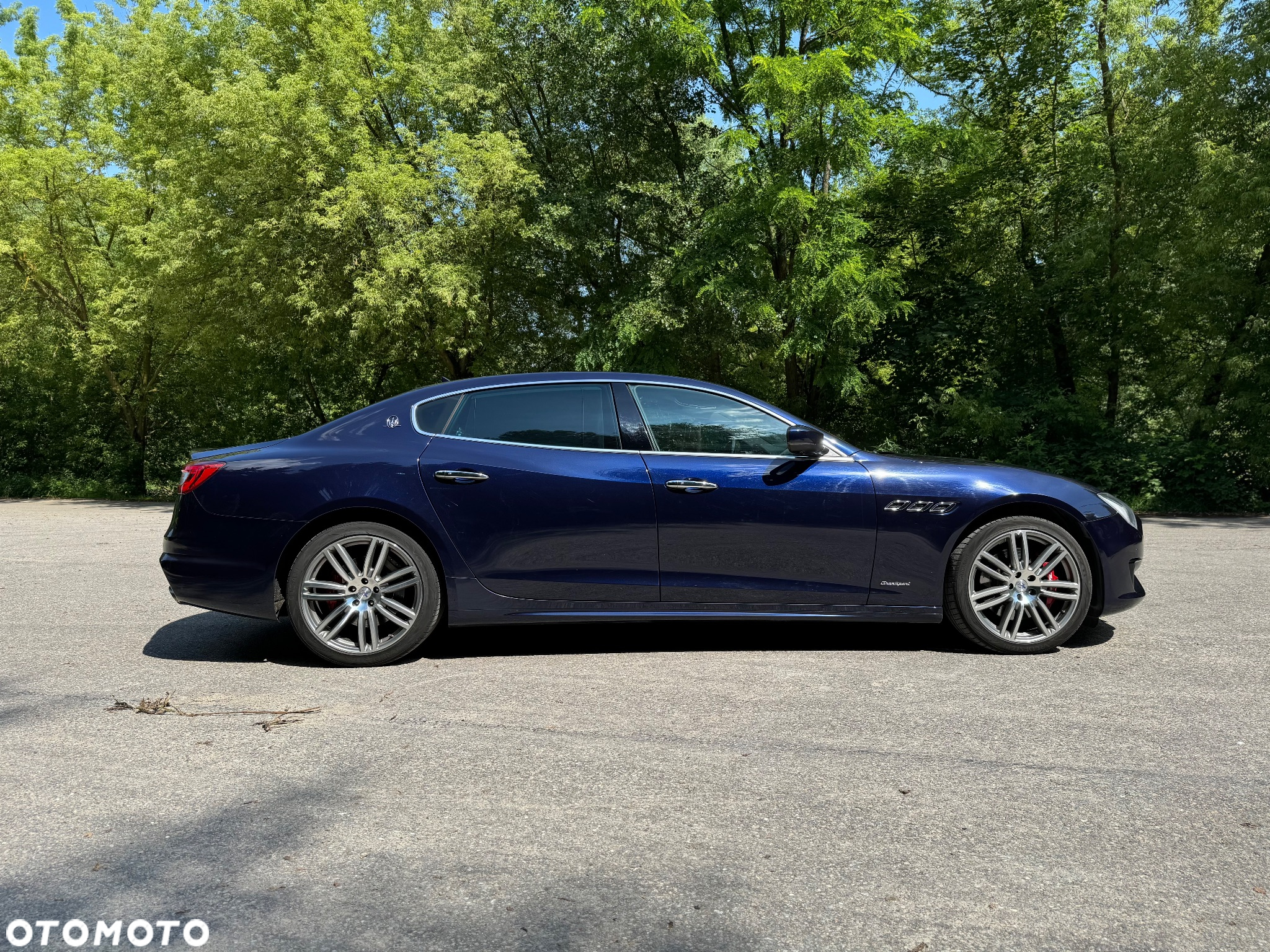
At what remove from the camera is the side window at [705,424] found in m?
5.32

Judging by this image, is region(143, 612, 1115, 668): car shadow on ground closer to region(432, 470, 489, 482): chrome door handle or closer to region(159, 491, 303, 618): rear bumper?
region(159, 491, 303, 618): rear bumper

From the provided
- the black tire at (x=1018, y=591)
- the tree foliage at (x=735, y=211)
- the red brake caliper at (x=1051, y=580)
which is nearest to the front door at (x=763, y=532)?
the black tire at (x=1018, y=591)

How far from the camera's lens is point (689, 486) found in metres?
5.15

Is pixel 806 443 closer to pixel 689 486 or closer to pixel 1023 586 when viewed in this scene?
pixel 689 486

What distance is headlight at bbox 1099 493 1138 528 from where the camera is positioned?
17.9ft

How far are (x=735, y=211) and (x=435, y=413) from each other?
13755mm

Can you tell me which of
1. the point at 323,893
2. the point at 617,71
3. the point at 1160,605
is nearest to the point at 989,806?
the point at 323,893

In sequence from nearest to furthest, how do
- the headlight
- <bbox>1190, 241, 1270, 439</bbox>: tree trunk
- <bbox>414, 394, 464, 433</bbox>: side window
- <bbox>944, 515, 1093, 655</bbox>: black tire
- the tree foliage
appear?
<bbox>944, 515, 1093, 655</bbox>: black tire
<bbox>414, 394, 464, 433</bbox>: side window
the headlight
<bbox>1190, 241, 1270, 439</bbox>: tree trunk
the tree foliage

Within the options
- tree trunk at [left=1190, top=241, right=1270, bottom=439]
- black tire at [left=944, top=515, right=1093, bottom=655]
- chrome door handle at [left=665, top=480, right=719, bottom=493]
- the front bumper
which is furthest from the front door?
tree trunk at [left=1190, top=241, right=1270, bottom=439]

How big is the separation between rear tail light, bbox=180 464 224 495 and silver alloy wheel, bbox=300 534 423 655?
73 cm

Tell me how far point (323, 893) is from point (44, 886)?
74cm

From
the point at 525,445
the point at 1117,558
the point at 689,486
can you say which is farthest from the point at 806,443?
the point at 1117,558

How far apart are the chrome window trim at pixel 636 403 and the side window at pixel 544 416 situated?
0.01 meters

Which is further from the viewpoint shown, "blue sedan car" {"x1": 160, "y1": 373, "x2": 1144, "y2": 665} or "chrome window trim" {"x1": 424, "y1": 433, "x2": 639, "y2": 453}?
"chrome window trim" {"x1": 424, "y1": 433, "x2": 639, "y2": 453}
